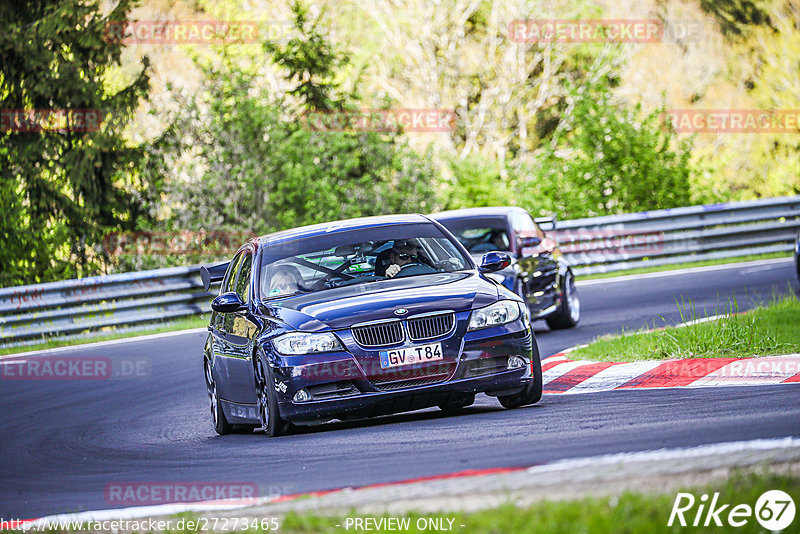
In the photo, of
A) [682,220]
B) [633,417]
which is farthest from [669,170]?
[633,417]

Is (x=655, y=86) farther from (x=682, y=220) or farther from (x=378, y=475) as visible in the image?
(x=378, y=475)

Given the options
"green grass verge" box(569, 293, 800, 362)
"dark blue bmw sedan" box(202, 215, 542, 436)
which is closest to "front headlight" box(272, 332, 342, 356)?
"dark blue bmw sedan" box(202, 215, 542, 436)

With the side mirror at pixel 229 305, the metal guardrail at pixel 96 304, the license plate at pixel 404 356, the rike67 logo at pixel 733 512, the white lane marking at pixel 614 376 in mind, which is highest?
the side mirror at pixel 229 305

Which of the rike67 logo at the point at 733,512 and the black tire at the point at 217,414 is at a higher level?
the rike67 logo at the point at 733,512

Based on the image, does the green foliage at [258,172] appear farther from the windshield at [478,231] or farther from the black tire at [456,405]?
the black tire at [456,405]

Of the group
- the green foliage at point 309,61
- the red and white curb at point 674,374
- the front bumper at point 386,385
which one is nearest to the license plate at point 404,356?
the front bumper at point 386,385

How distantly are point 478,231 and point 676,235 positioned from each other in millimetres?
10135

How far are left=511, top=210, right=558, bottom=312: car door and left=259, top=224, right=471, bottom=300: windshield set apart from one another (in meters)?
5.03

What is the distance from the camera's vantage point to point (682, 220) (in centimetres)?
2486

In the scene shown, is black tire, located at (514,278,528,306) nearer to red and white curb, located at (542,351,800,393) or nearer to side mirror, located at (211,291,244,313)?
red and white curb, located at (542,351,800,393)

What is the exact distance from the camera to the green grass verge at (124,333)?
1912 centimetres

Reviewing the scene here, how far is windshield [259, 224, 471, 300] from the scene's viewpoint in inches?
386

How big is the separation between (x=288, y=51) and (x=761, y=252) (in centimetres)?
1399

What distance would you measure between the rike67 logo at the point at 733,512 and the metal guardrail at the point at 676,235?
1951 centimetres
